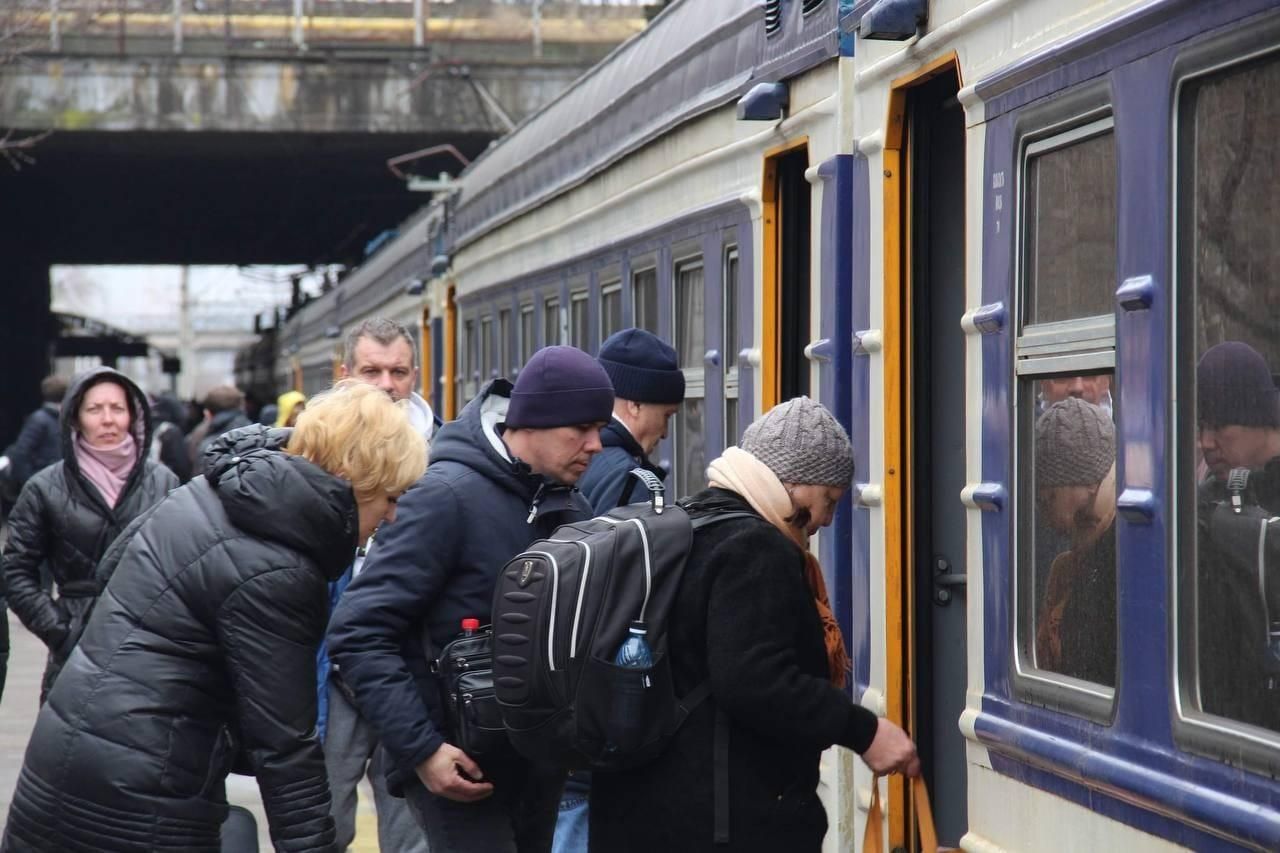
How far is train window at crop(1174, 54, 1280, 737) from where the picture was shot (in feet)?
9.86

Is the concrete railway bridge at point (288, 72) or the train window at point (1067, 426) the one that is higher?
the concrete railway bridge at point (288, 72)

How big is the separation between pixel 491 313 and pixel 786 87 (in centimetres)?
633

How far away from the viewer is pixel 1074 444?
3805 millimetres

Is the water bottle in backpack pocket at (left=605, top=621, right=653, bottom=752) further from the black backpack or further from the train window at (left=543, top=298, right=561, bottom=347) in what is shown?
the train window at (left=543, top=298, right=561, bottom=347)

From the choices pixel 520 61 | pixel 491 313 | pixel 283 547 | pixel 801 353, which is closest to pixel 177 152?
pixel 520 61

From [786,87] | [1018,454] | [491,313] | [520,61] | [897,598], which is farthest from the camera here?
[520,61]

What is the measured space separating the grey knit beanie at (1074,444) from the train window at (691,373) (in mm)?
2897

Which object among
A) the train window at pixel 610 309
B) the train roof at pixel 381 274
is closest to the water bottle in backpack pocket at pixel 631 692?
the train window at pixel 610 309

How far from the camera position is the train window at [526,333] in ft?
34.9

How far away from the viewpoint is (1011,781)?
409 centimetres

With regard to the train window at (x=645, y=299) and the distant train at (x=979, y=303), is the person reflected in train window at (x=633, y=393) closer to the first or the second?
the distant train at (x=979, y=303)

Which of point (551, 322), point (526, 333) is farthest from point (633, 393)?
point (526, 333)

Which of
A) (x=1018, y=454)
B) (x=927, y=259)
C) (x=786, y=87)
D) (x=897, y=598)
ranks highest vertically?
(x=786, y=87)

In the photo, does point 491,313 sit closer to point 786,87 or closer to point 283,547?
point 786,87
